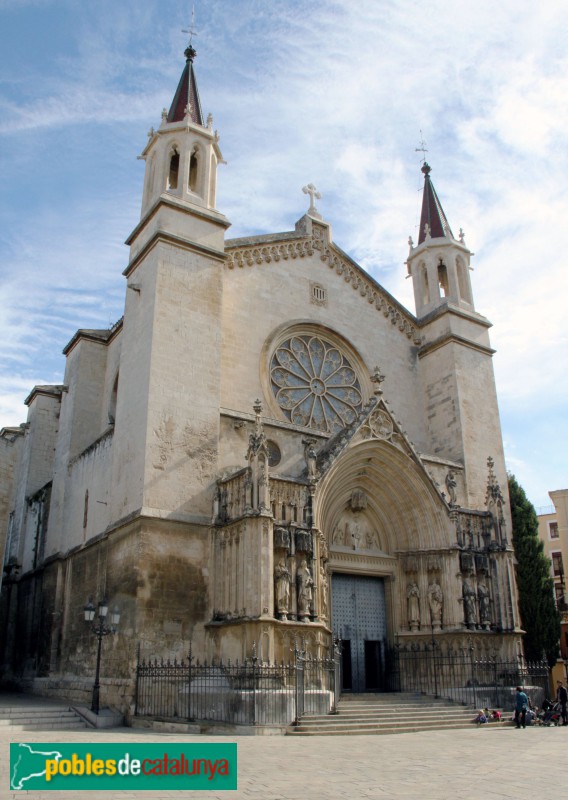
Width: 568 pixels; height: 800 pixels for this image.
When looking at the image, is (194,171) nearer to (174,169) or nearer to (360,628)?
(174,169)

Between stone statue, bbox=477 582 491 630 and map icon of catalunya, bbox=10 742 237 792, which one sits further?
stone statue, bbox=477 582 491 630

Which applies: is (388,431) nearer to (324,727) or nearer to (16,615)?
(324,727)

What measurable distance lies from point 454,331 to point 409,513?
24.6 ft

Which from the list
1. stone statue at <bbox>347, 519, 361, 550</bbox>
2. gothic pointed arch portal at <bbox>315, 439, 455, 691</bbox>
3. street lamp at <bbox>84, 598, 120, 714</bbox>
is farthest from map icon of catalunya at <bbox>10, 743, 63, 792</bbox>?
stone statue at <bbox>347, 519, 361, 550</bbox>

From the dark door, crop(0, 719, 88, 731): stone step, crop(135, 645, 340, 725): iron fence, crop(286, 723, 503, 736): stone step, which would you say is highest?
the dark door

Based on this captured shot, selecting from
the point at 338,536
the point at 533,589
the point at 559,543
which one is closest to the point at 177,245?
the point at 338,536

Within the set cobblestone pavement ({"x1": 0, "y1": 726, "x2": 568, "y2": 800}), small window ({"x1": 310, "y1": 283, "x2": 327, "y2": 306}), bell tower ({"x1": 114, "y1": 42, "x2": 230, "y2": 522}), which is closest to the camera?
cobblestone pavement ({"x1": 0, "y1": 726, "x2": 568, "y2": 800})

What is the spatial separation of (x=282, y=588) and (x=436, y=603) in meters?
5.64

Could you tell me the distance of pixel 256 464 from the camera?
16.8 meters

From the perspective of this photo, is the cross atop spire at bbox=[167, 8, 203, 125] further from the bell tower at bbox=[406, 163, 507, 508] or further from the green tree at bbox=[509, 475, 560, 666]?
the green tree at bbox=[509, 475, 560, 666]

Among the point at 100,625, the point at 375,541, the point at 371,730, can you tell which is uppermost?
the point at 375,541

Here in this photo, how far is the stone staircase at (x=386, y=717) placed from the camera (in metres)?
14.1

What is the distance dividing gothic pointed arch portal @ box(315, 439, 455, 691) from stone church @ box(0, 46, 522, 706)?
0.06 meters

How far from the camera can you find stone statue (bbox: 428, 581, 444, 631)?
19.7 m
